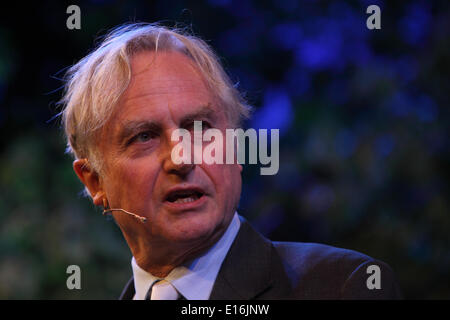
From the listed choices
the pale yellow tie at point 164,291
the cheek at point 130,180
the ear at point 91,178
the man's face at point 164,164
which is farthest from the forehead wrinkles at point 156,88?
the pale yellow tie at point 164,291

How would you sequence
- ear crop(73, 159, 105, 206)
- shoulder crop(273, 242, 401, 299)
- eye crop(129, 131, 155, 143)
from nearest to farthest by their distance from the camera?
shoulder crop(273, 242, 401, 299)
eye crop(129, 131, 155, 143)
ear crop(73, 159, 105, 206)

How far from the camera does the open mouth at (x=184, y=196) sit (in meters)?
1.53

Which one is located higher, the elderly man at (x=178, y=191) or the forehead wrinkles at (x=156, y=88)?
the forehead wrinkles at (x=156, y=88)

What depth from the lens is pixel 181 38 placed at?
1687 millimetres

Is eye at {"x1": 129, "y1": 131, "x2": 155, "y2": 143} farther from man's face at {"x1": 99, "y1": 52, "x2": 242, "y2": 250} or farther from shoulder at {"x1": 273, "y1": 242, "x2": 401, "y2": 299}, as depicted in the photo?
shoulder at {"x1": 273, "y1": 242, "x2": 401, "y2": 299}

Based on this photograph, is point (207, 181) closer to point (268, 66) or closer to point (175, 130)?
point (175, 130)

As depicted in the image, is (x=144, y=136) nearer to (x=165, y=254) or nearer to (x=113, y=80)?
(x=113, y=80)

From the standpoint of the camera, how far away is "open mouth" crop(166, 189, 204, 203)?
1.53 meters

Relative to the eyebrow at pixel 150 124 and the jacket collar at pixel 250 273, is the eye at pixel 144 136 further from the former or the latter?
the jacket collar at pixel 250 273

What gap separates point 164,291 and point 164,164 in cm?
37

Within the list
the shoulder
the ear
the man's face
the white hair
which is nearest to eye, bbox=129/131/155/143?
the man's face

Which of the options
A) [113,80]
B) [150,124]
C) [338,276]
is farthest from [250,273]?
[113,80]

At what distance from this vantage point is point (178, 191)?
59.8 inches

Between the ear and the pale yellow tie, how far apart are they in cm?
30
